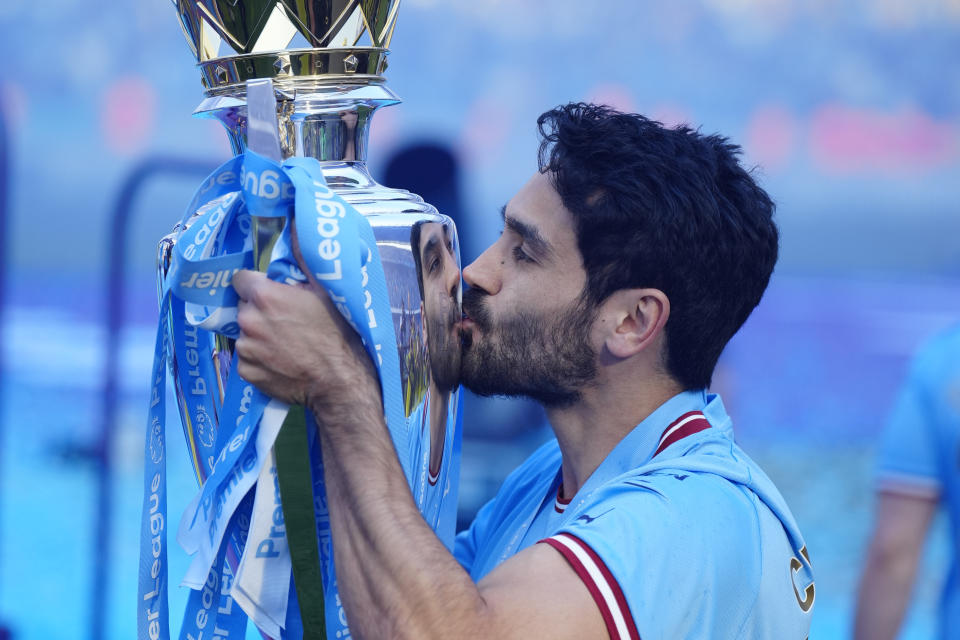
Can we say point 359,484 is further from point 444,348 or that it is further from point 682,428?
point 682,428

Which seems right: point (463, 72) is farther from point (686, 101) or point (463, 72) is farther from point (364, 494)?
point (364, 494)

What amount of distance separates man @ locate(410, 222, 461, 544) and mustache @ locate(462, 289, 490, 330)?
0.10 meters

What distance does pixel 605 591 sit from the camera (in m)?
1.04

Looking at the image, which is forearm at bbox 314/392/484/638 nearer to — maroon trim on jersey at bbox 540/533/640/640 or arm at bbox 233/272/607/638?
arm at bbox 233/272/607/638

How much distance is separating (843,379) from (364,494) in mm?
4489

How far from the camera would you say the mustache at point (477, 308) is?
52.4 inches

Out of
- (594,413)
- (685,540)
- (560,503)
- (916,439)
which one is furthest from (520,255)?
(916,439)

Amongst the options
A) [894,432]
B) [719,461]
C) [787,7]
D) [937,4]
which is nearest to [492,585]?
[719,461]

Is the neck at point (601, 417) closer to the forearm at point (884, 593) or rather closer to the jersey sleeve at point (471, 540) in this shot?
the jersey sleeve at point (471, 540)

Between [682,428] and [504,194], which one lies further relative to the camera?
[504,194]

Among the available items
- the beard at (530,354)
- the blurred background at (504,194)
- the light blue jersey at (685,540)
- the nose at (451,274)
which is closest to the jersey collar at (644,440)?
the light blue jersey at (685,540)

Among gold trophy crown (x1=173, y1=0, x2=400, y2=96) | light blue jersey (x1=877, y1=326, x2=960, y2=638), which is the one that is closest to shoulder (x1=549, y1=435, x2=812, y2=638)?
gold trophy crown (x1=173, y1=0, x2=400, y2=96)

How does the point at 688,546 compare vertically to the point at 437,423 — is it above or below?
below

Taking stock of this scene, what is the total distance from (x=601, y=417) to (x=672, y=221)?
0.28 meters
